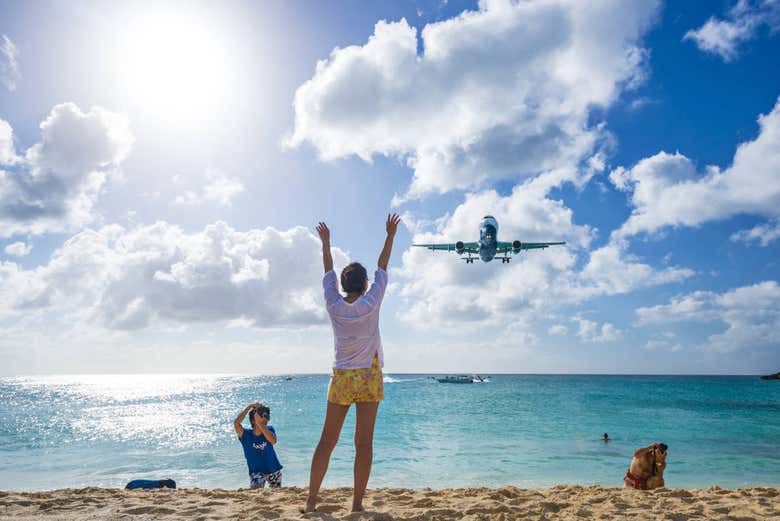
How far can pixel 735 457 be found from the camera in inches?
634

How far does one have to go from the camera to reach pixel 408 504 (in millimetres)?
4789

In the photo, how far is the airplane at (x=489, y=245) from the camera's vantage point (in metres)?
28.4

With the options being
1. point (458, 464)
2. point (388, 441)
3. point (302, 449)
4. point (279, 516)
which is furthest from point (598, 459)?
point (279, 516)

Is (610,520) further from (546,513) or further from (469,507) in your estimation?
(469,507)

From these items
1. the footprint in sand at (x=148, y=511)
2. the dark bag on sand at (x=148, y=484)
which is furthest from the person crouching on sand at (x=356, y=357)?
the dark bag on sand at (x=148, y=484)

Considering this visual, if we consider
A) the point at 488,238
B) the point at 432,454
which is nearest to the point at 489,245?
the point at 488,238

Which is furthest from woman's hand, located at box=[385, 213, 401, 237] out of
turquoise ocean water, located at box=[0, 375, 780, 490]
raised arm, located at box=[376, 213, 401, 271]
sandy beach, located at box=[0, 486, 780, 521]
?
turquoise ocean water, located at box=[0, 375, 780, 490]

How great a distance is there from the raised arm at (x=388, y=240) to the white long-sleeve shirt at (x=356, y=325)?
0.15m

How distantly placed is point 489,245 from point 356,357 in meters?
25.6

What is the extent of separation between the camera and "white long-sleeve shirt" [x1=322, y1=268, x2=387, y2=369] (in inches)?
139

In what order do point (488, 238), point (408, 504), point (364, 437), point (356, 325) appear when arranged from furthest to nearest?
1. point (488, 238)
2. point (408, 504)
3. point (364, 437)
4. point (356, 325)

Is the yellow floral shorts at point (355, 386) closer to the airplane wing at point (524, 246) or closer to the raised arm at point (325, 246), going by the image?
the raised arm at point (325, 246)

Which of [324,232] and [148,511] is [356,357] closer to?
[324,232]

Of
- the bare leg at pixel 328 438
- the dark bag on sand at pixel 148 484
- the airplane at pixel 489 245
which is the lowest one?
the dark bag on sand at pixel 148 484
